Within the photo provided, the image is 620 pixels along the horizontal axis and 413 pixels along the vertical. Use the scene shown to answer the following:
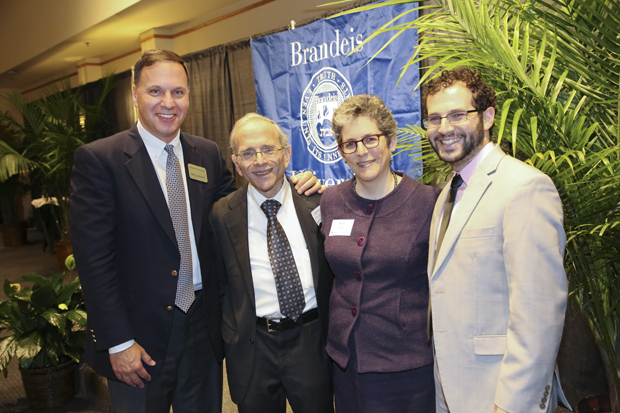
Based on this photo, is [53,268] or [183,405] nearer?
[183,405]

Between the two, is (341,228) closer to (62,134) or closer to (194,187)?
(194,187)

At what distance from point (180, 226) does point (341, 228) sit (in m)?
0.66

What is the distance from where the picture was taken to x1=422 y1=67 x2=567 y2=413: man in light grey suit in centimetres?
126

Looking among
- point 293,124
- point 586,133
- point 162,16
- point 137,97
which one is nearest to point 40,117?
point 162,16

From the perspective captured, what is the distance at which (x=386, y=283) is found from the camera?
1588 millimetres

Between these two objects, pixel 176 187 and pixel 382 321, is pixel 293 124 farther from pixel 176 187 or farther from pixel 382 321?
pixel 382 321

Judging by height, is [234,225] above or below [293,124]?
below

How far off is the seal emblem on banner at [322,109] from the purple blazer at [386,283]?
1.91 metres

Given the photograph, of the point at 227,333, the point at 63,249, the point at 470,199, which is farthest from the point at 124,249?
the point at 63,249

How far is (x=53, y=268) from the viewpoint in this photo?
24.9 ft

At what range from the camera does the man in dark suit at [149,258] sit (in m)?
1.76

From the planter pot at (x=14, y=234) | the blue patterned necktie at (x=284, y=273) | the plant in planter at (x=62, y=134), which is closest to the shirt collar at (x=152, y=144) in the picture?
the blue patterned necktie at (x=284, y=273)

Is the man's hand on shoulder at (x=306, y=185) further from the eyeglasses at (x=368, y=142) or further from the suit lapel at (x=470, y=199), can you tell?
the suit lapel at (x=470, y=199)

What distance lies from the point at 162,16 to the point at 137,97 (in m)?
4.55
